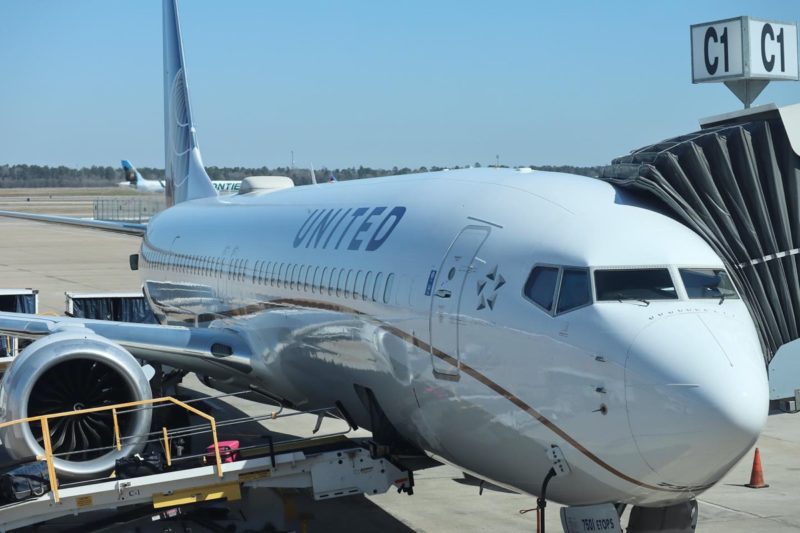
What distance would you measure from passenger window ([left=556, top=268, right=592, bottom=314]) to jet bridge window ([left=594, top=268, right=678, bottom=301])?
0.29ft

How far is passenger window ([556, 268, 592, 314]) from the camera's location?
30.2ft

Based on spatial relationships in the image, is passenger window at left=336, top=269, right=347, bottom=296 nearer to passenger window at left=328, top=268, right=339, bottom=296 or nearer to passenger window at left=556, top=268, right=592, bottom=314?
passenger window at left=328, top=268, right=339, bottom=296

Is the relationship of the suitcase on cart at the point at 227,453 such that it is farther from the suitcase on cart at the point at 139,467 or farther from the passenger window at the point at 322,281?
the passenger window at the point at 322,281

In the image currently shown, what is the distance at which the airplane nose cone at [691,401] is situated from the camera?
837cm

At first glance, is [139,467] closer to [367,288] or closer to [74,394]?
[74,394]

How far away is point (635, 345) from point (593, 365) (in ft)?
1.25

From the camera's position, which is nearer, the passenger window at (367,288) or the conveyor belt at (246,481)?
the conveyor belt at (246,481)

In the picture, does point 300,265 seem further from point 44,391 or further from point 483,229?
point 483,229

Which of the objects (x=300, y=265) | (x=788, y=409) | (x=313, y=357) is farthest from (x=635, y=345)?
(x=300, y=265)

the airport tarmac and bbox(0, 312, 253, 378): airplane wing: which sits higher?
bbox(0, 312, 253, 378): airplane wing

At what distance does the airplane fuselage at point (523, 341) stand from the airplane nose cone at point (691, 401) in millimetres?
12

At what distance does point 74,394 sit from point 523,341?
260 inches

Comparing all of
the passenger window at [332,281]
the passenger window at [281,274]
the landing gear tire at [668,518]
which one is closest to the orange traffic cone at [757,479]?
the landing gear tire at [668,518]


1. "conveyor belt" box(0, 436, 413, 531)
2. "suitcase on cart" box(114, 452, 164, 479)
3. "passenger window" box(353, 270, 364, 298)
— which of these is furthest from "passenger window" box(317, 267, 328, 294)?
"suitcase on cart" box(114, 452, 164, 479)
